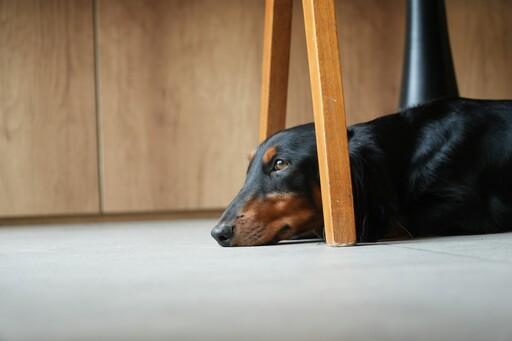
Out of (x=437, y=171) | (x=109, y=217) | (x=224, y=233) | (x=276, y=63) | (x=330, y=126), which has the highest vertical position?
(x=276, y=63)

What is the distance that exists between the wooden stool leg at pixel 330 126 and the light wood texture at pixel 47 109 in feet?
4.91

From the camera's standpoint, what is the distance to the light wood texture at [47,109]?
288 cm

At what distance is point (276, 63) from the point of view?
2.35 metres

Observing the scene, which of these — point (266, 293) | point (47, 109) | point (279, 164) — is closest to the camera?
point (266, 293)

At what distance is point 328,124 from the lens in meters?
1.62

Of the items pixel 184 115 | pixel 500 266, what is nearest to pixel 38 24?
pixel 184 115

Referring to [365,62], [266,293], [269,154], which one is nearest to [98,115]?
[365,62]

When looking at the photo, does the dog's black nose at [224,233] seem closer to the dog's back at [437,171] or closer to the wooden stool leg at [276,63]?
the dog's back at [437,171]

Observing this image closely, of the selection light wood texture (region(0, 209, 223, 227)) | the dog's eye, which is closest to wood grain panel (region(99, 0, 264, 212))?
light wood texture (region(0, 209, 223, 227))

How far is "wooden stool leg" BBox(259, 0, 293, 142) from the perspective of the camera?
235cm

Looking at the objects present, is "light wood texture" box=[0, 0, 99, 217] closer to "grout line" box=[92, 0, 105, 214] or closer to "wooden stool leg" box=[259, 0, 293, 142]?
"grout line" box=[92, 0, 105, 214]

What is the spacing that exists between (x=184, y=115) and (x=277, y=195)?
132cm

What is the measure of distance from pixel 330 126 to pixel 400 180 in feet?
0.94

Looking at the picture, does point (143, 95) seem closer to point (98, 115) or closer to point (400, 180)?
point (98, 115)
